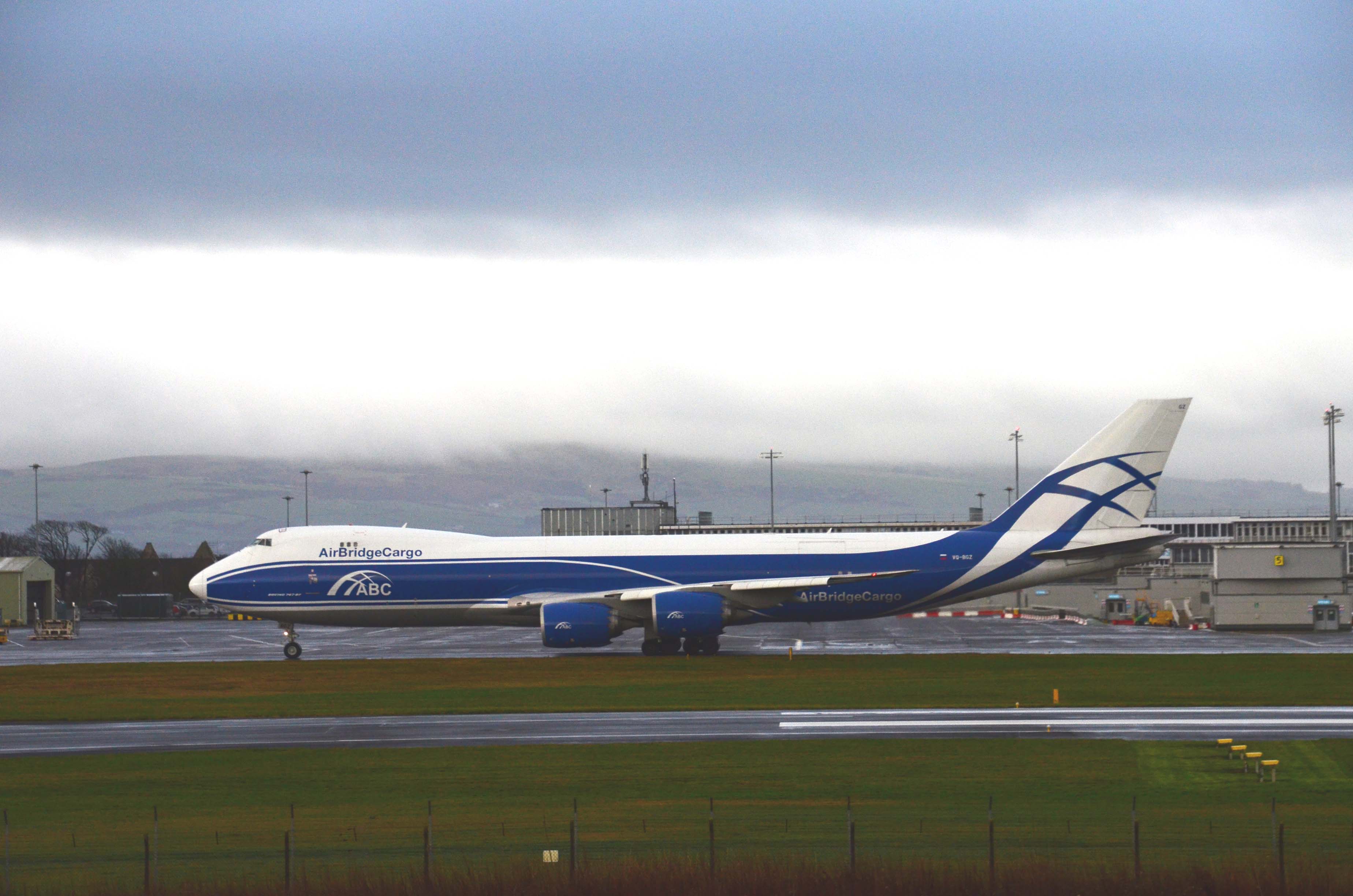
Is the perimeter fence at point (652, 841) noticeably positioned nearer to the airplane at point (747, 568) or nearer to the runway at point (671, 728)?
the runway at point (671, 728)

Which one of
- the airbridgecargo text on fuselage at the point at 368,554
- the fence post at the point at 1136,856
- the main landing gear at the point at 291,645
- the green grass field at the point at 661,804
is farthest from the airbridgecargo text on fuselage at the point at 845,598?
the fence post at the point at 1136,856

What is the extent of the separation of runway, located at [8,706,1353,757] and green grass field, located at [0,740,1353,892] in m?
1.13

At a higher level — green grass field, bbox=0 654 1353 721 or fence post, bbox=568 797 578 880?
fence post, bbox=568 797 578 880

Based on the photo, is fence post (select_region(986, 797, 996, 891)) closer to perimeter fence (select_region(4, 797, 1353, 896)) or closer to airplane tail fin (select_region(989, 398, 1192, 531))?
perimeter fence (select_region(4, 797, 1353, 896))

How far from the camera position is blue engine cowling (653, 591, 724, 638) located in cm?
4966

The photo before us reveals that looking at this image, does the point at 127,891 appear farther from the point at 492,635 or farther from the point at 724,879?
the point at 492,635

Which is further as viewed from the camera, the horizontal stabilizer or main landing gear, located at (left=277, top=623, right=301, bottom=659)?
main landing gear, located at (left=277, top=623, right=301, bottom=659)

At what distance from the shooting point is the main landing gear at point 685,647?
51.1 metres

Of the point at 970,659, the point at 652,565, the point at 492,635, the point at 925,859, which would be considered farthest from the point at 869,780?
the point at 492,635

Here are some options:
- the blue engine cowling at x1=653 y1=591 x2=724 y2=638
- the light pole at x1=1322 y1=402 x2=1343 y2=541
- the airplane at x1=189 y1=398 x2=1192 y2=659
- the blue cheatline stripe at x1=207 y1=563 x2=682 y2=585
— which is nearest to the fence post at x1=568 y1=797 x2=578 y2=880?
the blue engine cowling at x1=653 y1=591 x2=724 y2=638

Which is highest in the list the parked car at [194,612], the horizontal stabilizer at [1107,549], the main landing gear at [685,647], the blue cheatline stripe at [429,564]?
the horizontal stabilizer at [1107,549]

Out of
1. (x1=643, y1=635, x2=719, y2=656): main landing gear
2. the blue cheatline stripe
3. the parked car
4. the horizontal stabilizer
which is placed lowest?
the parked car

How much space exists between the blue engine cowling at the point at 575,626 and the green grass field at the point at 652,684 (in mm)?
775

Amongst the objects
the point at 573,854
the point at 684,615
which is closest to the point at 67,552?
the point at 684,615
